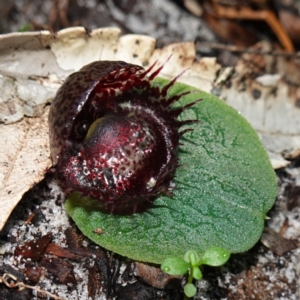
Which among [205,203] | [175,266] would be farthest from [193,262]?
[205,203]

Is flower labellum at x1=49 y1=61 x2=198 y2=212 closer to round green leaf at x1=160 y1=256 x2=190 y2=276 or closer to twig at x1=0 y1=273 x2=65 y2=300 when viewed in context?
round green leaf at x1=160 y1=256 x2=190 y2=276

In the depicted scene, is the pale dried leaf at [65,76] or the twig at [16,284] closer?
the twig at [16,284]

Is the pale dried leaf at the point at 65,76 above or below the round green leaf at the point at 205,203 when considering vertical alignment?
above

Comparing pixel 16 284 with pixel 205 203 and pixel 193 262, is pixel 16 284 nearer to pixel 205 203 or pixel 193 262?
pixel 193 262

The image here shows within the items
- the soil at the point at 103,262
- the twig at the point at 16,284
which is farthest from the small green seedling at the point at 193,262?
the twig at the point at 16,284

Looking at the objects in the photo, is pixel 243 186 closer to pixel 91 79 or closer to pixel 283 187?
pixel 283 187

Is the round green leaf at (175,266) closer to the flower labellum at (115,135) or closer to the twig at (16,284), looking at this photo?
the flower labellum at (115,135)

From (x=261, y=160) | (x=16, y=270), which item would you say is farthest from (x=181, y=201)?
(x=16, y=270)
